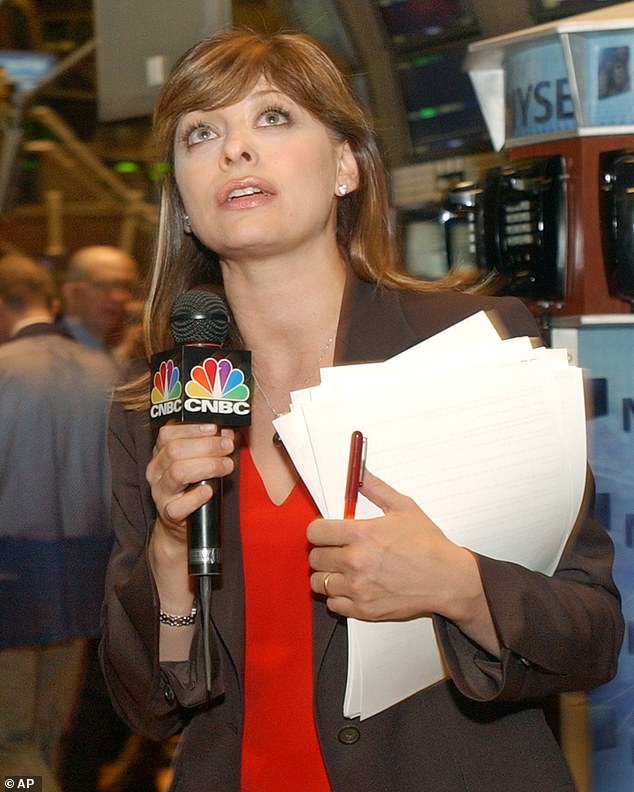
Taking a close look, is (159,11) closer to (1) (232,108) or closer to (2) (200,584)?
(1) (232,108)

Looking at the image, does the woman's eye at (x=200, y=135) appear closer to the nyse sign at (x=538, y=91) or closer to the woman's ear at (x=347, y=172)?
the woman's ear at (x=347, y=172)

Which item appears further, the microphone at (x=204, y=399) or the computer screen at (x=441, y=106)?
the computer screen at (x=441, y=106)

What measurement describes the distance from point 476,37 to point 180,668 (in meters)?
3.14

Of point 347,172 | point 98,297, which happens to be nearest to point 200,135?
point 347,172

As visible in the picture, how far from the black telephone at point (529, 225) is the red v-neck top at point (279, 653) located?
1.36 meters

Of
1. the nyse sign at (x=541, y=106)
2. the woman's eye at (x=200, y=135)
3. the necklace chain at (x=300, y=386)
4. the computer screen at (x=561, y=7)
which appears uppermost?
the computer screen at (x=561, y=7)

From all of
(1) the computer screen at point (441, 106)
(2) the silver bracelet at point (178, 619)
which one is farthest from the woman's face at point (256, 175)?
(1) the computer screen at point (441, 106)

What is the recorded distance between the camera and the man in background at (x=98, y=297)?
4547 mm

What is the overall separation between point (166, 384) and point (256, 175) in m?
0.34

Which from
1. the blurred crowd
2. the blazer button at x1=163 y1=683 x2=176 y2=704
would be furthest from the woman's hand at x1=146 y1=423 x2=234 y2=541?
the blurred crowd

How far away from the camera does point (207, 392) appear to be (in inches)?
53.7

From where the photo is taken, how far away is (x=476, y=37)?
417 cm

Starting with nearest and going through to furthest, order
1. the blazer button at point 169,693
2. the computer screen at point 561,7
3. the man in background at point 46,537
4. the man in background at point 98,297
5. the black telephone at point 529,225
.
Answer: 1. the blazer button at point 169,693
2. the black telephone at point 529,225
3. the computer screen at point 561,7
4. the man in background at point 46,537
5. the man in background at point 98,297

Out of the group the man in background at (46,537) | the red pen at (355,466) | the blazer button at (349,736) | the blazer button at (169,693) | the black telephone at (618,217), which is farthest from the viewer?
the man in background at (46,537)
